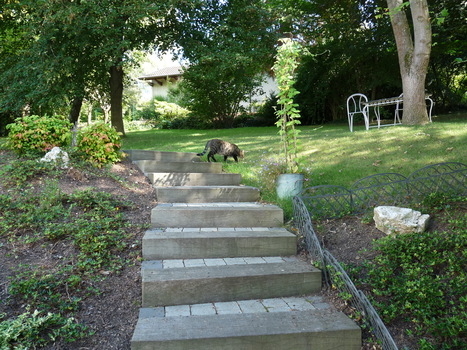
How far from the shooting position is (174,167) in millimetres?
5910

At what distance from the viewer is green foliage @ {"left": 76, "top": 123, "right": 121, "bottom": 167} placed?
5.38 meters

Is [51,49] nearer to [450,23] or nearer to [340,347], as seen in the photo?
[340,347]

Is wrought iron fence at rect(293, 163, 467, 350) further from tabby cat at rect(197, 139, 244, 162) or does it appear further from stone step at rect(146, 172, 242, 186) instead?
tabby cat at rect(197, 139, 244, 162)

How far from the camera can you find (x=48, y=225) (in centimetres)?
360

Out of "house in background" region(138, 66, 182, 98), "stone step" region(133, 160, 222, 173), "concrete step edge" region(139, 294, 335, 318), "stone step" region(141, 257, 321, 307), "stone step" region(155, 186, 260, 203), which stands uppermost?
"house in background" region(138, 66, 182, 98)

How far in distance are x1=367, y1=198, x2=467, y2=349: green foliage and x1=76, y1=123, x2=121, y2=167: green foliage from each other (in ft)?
13.3

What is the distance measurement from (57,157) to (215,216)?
2.70m

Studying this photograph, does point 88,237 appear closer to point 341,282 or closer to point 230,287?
point 230,287

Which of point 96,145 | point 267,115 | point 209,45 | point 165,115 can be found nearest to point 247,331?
point 96,145

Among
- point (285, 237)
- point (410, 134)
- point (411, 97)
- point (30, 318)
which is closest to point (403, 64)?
point (411, 97)

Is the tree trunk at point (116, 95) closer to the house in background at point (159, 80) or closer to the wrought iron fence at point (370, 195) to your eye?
the wrought iron fence at point (370, 195)

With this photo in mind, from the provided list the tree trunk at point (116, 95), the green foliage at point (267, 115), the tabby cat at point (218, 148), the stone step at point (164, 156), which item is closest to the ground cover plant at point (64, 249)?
the stone step at point (164, 156)

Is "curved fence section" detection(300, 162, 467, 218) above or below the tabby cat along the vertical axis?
below

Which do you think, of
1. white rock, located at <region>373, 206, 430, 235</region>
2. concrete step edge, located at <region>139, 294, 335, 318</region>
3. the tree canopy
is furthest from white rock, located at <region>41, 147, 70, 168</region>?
the tree canopy
